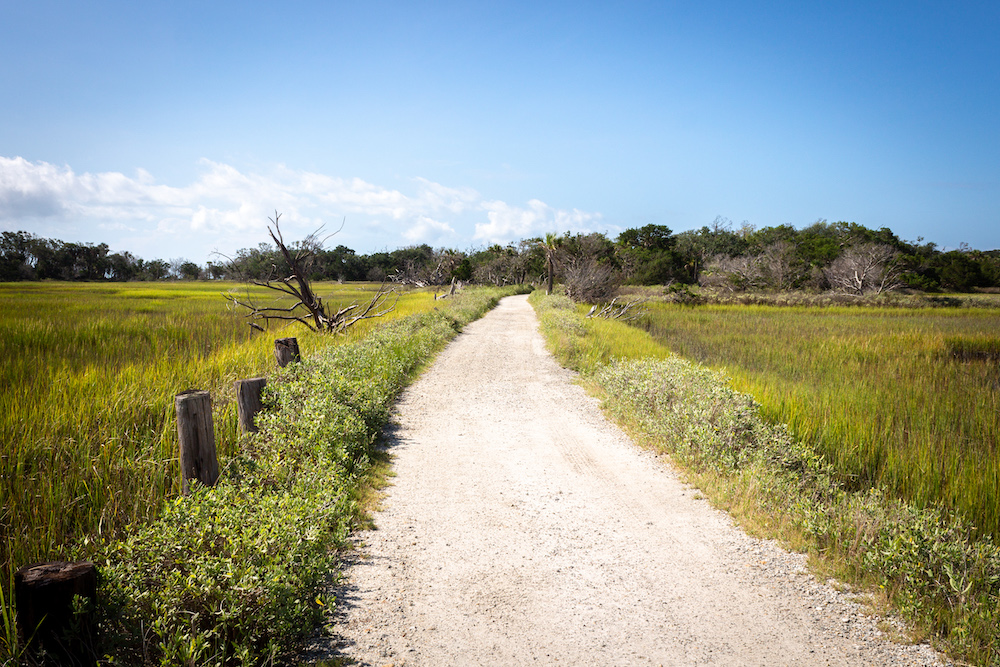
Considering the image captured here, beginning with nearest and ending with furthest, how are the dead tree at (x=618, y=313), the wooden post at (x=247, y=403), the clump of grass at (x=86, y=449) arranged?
1. the clump of grass at (x=86, y=449)
2. the wooden post at (x=247, y=403)
3. the dead tree at (x=618, y=313)

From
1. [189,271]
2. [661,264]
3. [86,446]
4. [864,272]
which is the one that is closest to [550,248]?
[661,264]

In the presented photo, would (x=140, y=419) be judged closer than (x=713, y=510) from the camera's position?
No

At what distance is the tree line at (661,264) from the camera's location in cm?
4222

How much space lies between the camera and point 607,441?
6816 millimetres

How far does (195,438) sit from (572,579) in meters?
3.05

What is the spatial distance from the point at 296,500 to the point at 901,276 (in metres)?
59.4

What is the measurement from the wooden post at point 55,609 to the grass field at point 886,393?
6035mm

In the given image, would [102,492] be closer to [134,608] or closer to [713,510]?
[134,608]

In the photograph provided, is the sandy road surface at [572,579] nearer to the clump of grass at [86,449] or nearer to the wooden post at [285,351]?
the clump of grass at [86,449]

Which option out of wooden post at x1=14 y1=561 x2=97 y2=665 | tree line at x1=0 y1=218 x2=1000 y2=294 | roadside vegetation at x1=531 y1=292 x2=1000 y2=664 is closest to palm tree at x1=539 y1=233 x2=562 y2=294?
tree line at x1=0 y1=218 x2=1000 y2=294

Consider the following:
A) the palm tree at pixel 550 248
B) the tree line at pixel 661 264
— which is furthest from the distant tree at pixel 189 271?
the palm tree at pixel 550 248

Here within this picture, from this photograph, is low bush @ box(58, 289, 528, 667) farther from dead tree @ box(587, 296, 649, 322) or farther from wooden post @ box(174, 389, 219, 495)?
dead tree @ box(587, 296, 649, 322)

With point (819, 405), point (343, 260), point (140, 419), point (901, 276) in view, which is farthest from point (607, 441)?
point (343, 260)

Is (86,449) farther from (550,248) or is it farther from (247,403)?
(550,248)
